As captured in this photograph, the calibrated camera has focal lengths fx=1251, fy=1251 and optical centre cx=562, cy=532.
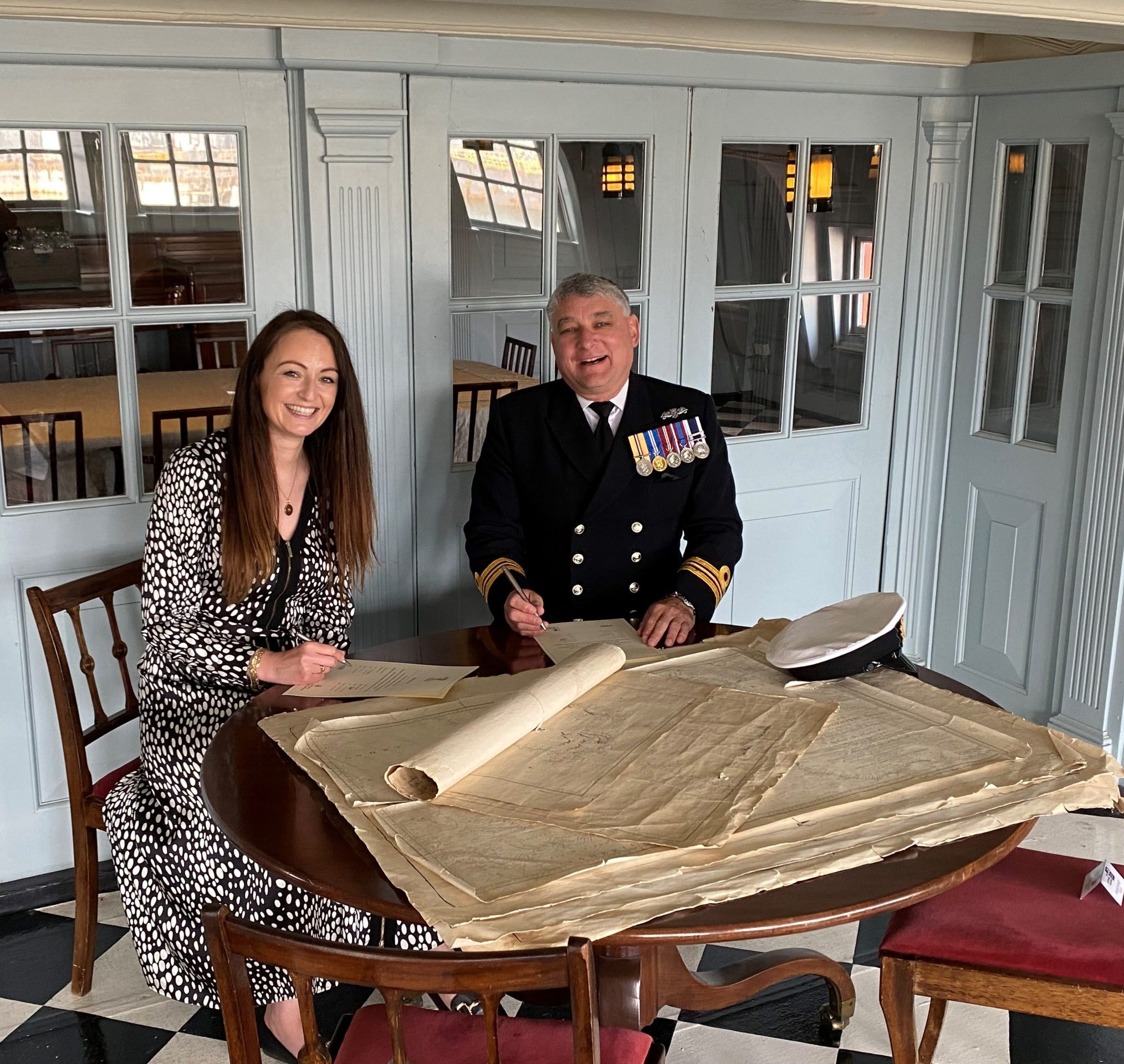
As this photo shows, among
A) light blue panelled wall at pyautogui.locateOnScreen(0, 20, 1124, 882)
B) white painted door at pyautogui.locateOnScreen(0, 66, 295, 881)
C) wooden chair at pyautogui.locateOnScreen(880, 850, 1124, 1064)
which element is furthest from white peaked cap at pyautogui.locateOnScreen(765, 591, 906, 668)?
white painted door at pyautogui.locateOnScreen(0, 66, 295, 881)

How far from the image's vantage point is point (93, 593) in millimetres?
2650

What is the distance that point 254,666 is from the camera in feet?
7.88

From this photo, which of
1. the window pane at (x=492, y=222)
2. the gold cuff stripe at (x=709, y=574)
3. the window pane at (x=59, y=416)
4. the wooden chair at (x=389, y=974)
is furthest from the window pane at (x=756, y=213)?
the wooden chair at (x=389, y=974)

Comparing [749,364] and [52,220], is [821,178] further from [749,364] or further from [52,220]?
[52,220]

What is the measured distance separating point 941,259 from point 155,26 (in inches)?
93.9

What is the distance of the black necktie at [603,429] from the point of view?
2.89 meters

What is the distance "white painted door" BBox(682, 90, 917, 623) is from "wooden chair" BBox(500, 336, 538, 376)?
19.2 inches

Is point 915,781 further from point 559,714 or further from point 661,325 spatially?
point 661,325

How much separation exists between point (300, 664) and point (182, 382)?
40.1 inches

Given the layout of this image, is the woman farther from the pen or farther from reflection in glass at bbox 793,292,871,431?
reflection in glass at bbox 793,292,871,431

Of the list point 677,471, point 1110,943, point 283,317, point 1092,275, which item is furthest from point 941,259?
point 1110,943

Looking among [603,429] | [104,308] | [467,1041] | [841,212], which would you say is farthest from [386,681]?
[841,212]

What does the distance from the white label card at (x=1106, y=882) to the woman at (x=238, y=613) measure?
1292mm

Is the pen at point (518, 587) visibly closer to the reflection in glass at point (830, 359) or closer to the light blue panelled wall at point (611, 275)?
the light blue panelled wall at point (611, 275)
